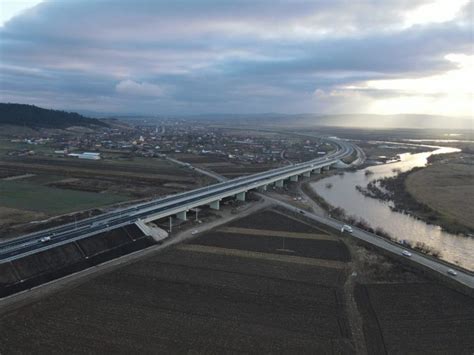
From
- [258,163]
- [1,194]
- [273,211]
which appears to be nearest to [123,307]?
[273,211]

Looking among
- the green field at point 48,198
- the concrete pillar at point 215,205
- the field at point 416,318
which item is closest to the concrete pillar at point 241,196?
the concrete pillar at point 215,205

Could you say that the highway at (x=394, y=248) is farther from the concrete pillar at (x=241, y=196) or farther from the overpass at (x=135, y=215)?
the overpass at (x=135, y=215)

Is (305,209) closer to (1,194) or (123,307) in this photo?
(123,307)

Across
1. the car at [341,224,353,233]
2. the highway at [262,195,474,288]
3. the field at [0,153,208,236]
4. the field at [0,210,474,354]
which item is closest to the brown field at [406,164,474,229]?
the highway at [262,195,474,288]

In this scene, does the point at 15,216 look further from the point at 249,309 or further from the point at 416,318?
the point at 416,318

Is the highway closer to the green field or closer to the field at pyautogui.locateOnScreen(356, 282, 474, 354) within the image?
the field at pyautogui.locateOnScreen(356, 282, 474, 354)
